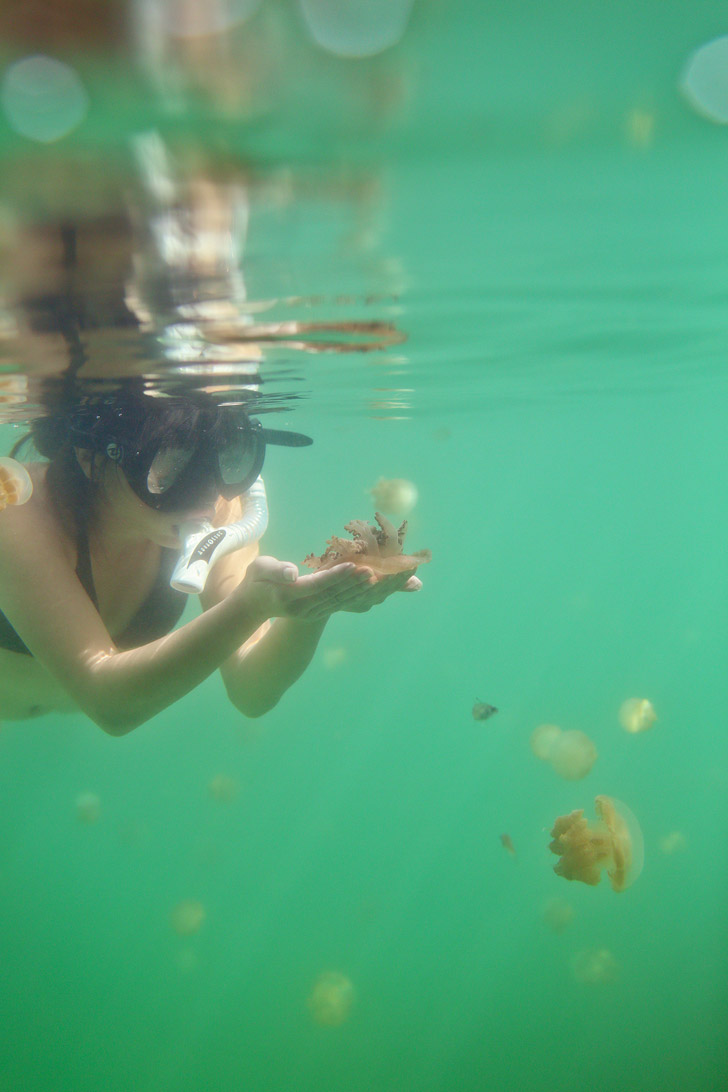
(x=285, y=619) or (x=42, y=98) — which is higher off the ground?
(x=42, y=98)

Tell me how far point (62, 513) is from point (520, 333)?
6054 millimetres

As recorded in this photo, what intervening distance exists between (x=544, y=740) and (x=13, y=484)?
24.9 feet

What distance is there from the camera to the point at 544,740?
29.0 feet

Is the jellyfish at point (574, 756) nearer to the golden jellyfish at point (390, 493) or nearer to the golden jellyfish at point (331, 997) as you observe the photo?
the golden jellyfish at point (390, 493)

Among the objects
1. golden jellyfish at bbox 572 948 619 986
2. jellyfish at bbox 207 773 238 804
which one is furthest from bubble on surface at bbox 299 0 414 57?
golden jellyfish at bbox 572 948 619 986

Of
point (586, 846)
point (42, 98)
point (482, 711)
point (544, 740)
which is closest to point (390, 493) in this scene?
point (482, 711)

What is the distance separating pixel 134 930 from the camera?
2602 centimetres

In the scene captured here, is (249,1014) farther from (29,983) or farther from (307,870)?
(307,870)

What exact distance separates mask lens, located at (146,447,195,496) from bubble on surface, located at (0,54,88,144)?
4.73 ft

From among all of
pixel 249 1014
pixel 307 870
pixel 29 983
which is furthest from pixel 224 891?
pixel 249 1014

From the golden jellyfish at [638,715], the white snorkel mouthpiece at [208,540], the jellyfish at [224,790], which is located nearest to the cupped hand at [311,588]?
the white snorkel mouthpiece at [208,540]

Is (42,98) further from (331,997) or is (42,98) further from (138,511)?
(331,997)

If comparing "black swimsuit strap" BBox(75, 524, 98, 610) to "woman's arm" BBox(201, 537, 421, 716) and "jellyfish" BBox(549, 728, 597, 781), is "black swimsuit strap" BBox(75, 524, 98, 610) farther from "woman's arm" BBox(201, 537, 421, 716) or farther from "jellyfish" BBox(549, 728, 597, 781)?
"jellyfish" BBox(549, 728, 597, 781)

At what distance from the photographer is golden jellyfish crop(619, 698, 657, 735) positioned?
812 cm
